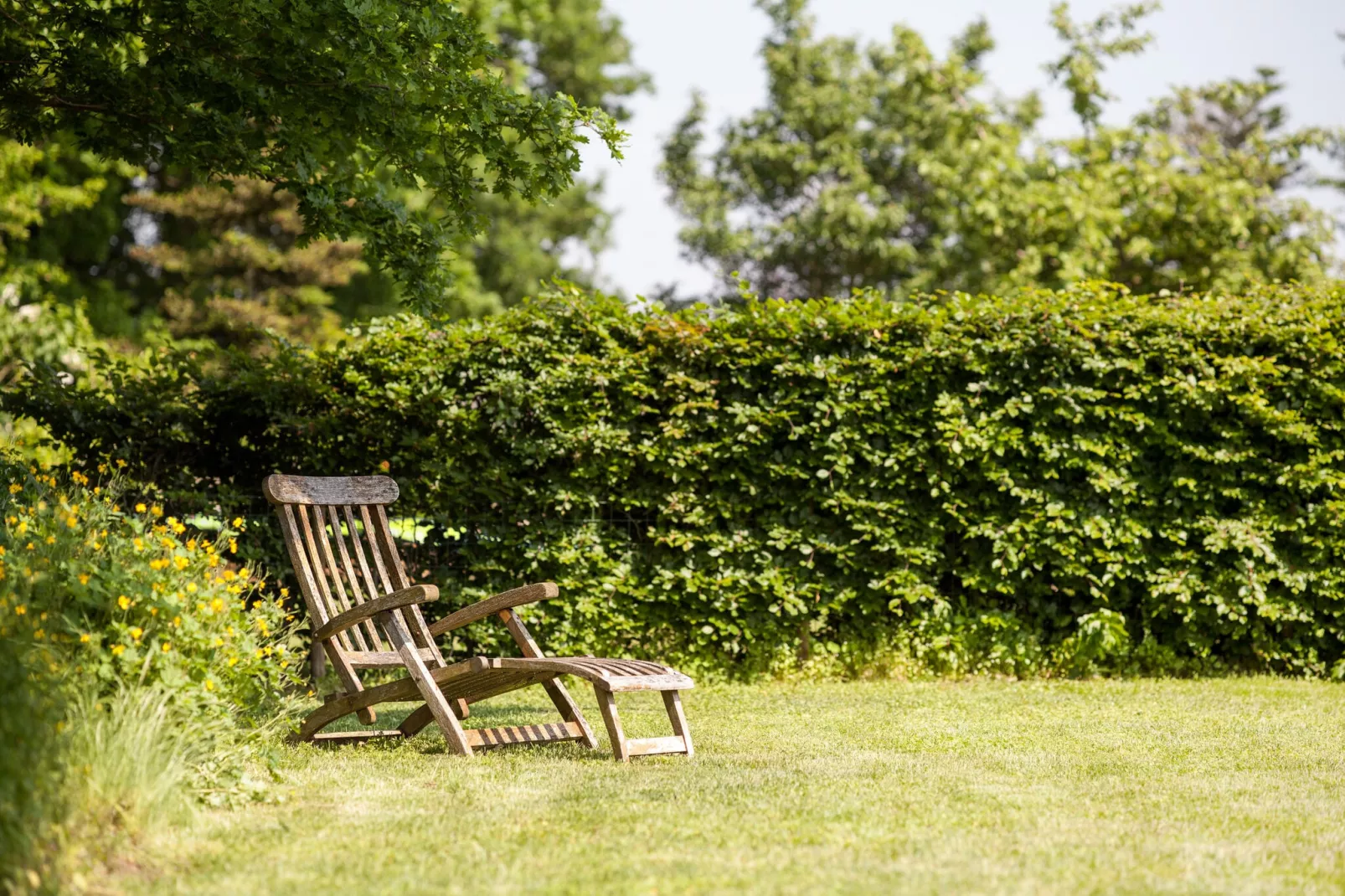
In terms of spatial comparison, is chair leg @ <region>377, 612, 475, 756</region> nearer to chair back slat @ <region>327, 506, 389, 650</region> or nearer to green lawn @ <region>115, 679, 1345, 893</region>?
green lawn @ <region>115, 679, 1345, 893</region>

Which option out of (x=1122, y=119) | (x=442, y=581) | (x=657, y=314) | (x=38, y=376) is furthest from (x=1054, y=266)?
(x=38, y=376)

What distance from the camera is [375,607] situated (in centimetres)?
489

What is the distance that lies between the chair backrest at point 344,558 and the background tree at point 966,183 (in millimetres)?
7722

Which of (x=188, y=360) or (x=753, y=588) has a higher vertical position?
(x=188, y=360)

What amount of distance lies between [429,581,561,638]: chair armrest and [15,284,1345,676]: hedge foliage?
6.55ft

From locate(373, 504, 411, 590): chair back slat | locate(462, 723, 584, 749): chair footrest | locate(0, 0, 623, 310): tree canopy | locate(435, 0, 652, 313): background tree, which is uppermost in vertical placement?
locate(435, 0, 652, 313): background tree

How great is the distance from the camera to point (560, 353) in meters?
7.52

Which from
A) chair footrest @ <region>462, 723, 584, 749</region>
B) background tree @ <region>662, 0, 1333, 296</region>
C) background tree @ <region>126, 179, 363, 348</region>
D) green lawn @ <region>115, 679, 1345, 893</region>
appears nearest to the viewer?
green lawn @ <region>115, 679, 1345, 893</region>

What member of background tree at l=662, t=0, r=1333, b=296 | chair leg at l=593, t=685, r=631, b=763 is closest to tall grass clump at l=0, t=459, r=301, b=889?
chair leg at l=593, t=685, r=631, b=763

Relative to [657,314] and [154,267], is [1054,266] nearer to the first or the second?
[657,314]

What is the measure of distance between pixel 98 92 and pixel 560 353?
288 centimetres

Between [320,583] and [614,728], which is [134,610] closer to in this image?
[320,583]

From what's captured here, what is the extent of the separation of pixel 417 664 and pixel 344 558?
0.84 metres

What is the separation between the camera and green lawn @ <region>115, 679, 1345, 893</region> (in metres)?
3.09
